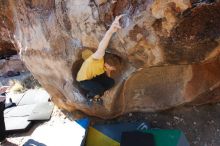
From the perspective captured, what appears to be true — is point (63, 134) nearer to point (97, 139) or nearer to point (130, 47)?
point (97, 139)

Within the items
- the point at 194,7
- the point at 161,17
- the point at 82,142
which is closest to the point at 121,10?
the point at 161,17

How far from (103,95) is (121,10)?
5.70ft

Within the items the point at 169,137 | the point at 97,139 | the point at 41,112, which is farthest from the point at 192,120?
the point at 41,112

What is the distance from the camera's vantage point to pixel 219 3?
4.48 meters

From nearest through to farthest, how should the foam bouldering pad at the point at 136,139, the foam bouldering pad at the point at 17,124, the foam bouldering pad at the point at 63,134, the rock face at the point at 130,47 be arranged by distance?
1. the rock face at the point at 130,47
2. the foam bouldering pad at the point at 136,139
3. the foam bouldering pad at the point at 63,134
4. the foam bouldering pad at the point at 17,124

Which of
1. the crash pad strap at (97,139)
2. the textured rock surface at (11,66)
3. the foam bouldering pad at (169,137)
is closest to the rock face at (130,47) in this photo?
the crash pad strap at (97,139)

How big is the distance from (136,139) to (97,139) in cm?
82

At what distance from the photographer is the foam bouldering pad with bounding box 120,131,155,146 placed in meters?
5.90

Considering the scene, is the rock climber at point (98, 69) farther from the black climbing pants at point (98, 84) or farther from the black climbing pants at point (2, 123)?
the black climbing pants at point (2, 123)

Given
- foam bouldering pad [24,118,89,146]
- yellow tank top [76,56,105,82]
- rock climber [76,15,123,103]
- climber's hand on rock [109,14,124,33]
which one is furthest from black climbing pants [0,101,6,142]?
climber's hand on rock [109,14,124,33]

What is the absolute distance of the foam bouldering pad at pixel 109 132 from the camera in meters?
6.41

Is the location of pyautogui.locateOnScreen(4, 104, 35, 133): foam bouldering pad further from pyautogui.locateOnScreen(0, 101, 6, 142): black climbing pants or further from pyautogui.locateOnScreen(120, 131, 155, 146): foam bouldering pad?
pyautogui.locateOnScreen(120, 131, 155, 146): foam bouldering pad

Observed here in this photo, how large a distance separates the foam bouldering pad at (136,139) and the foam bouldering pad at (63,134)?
717mm

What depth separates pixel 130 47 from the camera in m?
5.22
